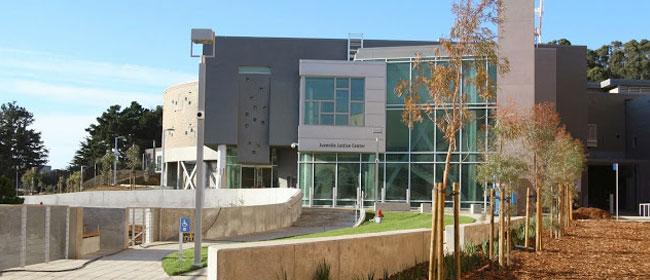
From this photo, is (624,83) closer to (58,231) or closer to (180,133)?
(180,133)

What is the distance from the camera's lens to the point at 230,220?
28344 millimetres

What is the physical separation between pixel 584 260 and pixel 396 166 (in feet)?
113

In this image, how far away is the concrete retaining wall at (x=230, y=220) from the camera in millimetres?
25797

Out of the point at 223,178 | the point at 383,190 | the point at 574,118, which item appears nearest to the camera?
the point at 383,190

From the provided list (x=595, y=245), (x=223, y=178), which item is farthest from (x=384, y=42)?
(x=595, y=245)

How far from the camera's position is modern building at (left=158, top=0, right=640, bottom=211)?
46188mm

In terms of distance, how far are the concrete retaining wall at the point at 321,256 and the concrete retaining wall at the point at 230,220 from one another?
14.9 m

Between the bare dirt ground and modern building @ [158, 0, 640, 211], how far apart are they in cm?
1716

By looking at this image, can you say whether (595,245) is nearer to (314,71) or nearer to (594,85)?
(314,71)

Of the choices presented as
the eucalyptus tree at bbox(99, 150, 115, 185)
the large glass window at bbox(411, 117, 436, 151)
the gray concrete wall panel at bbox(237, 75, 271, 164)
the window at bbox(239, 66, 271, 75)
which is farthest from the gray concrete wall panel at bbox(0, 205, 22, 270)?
the eucalyptus tree at bbox(99, 150, 115, 185)

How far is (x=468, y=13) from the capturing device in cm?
1398

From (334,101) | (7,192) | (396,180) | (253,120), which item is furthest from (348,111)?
(7,192)

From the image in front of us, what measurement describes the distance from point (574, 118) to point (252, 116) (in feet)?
77.5

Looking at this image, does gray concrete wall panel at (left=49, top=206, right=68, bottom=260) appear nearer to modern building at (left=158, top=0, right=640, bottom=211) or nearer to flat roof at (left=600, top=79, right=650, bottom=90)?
modern building at (left=158, top=0, right=640, bottom=211)
